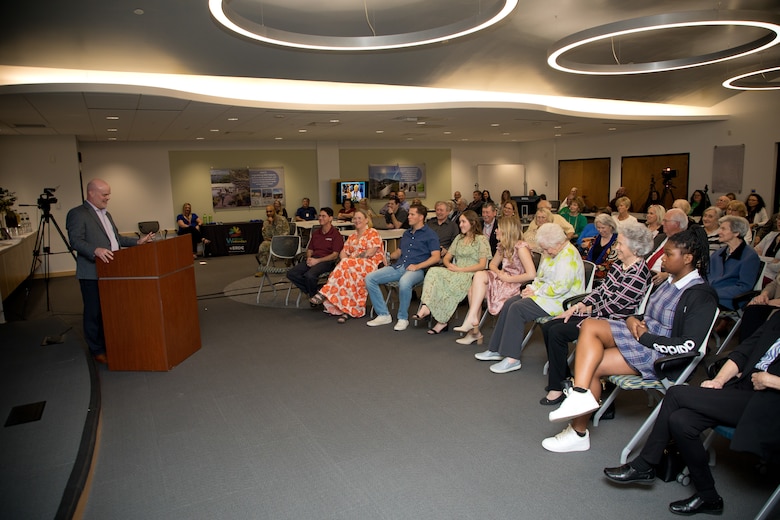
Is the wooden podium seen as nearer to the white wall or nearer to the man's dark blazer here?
the man's dark blazer

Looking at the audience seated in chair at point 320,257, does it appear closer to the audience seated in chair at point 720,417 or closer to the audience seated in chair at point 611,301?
the audience seated in chair at point 611,301

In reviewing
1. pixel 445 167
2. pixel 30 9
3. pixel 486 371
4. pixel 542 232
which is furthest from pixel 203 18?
pixel 445 167

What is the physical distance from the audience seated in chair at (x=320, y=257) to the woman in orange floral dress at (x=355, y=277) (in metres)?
0.38

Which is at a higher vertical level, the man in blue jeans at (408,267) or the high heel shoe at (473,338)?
the man in blue jeans at (408,267)

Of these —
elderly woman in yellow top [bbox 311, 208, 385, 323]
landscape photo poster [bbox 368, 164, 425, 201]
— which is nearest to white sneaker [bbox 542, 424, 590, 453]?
elderly woman in yellow top [bbox 311, 208, 385, 323]

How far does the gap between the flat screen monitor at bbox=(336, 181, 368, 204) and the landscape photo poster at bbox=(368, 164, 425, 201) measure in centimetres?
105

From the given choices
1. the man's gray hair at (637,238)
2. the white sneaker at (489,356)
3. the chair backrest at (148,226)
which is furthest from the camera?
the chair backrest at (148,226)

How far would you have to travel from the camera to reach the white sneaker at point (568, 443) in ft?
10.8

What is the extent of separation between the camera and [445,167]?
18172 millimetres

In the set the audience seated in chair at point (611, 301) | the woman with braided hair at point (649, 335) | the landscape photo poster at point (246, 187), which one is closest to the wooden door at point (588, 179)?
the landscape photo poster at point (246, 187)

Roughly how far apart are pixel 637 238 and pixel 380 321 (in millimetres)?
3329

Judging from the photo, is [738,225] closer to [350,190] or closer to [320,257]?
[320,257]

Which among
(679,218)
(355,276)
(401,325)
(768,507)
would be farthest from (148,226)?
(768,507)

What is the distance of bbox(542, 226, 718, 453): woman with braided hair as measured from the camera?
3.06m
